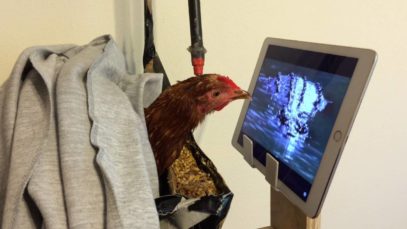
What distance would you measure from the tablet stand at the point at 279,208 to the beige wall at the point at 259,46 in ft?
1.19

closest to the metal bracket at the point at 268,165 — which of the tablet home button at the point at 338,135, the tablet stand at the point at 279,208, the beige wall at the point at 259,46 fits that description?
the tablet stand at the point at 279,208

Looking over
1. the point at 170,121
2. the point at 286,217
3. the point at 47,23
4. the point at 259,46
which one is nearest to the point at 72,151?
the point at 170,121

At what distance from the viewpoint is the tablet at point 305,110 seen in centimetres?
42

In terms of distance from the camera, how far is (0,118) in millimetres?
475

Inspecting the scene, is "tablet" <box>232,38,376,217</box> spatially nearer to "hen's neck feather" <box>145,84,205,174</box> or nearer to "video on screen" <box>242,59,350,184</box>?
"video on screen" <box>242,59,350,184</box>

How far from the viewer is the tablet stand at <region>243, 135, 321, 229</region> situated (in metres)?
0.52

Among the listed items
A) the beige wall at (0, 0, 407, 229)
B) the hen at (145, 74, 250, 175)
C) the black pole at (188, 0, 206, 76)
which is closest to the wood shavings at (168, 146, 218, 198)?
the hen at (145, 74, 250, 175)

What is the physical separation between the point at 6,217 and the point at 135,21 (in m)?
0.55

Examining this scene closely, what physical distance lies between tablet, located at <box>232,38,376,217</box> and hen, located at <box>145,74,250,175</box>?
0.06 meters

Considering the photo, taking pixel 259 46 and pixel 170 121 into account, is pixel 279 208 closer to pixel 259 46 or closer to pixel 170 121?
pixel 170 121

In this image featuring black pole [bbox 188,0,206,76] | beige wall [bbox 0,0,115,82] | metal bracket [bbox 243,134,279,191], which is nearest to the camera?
metal bracket [bbox 243,134,279,191]

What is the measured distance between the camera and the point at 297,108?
49 cm

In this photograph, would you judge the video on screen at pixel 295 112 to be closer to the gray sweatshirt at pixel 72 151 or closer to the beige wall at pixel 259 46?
the gray sweatshirt at pixel 72 151

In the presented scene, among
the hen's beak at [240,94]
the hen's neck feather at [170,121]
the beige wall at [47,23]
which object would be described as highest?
the beige wall at [47,23]
